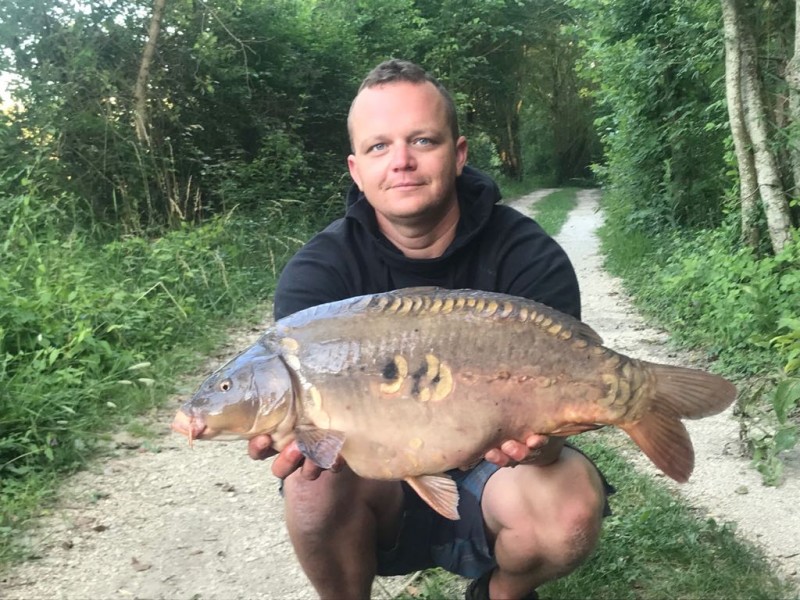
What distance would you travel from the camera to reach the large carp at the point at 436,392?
5.38ft

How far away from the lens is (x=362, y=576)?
2.08 meters

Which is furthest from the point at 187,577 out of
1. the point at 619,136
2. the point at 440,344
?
the point at 619,136

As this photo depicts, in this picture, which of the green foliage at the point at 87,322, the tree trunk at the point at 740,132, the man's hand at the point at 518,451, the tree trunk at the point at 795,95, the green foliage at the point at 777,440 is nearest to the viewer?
the man's hand at the point at 518,451

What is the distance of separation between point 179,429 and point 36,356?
8.05 feet

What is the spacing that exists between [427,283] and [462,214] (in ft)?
0.73

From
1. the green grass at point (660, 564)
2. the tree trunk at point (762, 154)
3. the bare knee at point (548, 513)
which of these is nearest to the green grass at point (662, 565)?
the green grass at point (660, 564)

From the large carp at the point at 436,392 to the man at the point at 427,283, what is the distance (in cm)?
25

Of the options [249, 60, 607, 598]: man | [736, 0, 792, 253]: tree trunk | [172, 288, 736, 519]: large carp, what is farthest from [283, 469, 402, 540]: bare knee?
[736, 0, 792, 253]: tree trunk

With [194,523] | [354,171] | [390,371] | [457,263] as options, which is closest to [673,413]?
[390,371]

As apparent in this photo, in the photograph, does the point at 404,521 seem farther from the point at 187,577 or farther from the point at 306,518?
the point at 187,577

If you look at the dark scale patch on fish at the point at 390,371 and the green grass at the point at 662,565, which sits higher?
the dark scale patch on fish at the point at 390,371

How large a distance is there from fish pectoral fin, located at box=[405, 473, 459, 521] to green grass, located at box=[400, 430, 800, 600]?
0.85 m

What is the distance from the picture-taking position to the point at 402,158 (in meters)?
2.02

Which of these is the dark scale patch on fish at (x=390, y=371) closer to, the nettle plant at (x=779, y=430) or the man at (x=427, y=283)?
the man at (x=427, y=283)
